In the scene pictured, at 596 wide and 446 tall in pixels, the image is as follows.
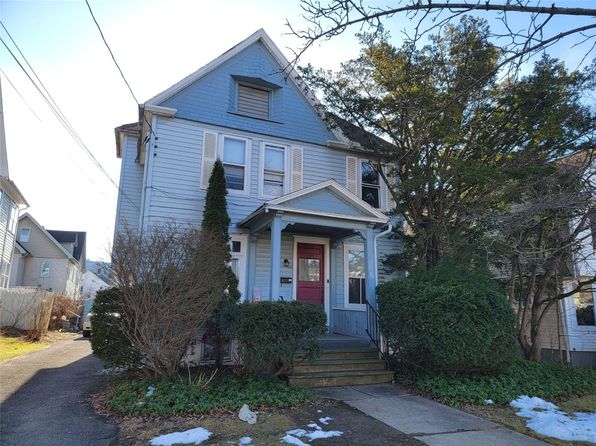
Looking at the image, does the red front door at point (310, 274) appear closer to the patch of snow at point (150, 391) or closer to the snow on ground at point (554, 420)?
the patch of snow at point (150, 391)

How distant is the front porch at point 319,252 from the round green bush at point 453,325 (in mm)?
1566

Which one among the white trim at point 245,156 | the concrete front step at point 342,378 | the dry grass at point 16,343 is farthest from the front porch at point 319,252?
the dry grass at point 16,343

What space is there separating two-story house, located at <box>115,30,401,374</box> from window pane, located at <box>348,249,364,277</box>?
3 centimetres

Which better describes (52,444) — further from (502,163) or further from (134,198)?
(502,163)

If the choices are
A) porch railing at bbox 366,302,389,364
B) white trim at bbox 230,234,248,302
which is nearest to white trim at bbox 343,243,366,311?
porch railing at bbox 366,302,389,364

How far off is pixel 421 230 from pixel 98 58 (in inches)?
339

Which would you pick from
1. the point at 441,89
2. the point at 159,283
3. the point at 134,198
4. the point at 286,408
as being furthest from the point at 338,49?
the point at 134,198

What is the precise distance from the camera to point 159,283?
21.1 ft

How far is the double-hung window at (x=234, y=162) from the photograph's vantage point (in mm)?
10672

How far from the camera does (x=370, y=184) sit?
491 inches

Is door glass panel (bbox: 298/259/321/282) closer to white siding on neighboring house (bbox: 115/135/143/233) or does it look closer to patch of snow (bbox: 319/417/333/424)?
white siding on neighboring house (bbox: 115/135/143/233)

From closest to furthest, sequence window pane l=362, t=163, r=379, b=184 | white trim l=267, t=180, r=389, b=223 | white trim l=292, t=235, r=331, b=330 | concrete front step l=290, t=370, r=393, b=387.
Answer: concrete front step l=290, t=370, r=393, b=387, white trim l=267, t=180, r=389, b=223, white trim l=292, t=235, r=331, b=330, window pane l=362, t=163, r=379, b=184

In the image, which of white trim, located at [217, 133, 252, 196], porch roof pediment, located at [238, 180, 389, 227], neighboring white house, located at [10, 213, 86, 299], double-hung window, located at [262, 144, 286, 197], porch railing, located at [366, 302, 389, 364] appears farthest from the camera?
neighboring white house, located at [10, 213, 86, 299]

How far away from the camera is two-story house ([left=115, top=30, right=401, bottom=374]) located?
964 centimetres
